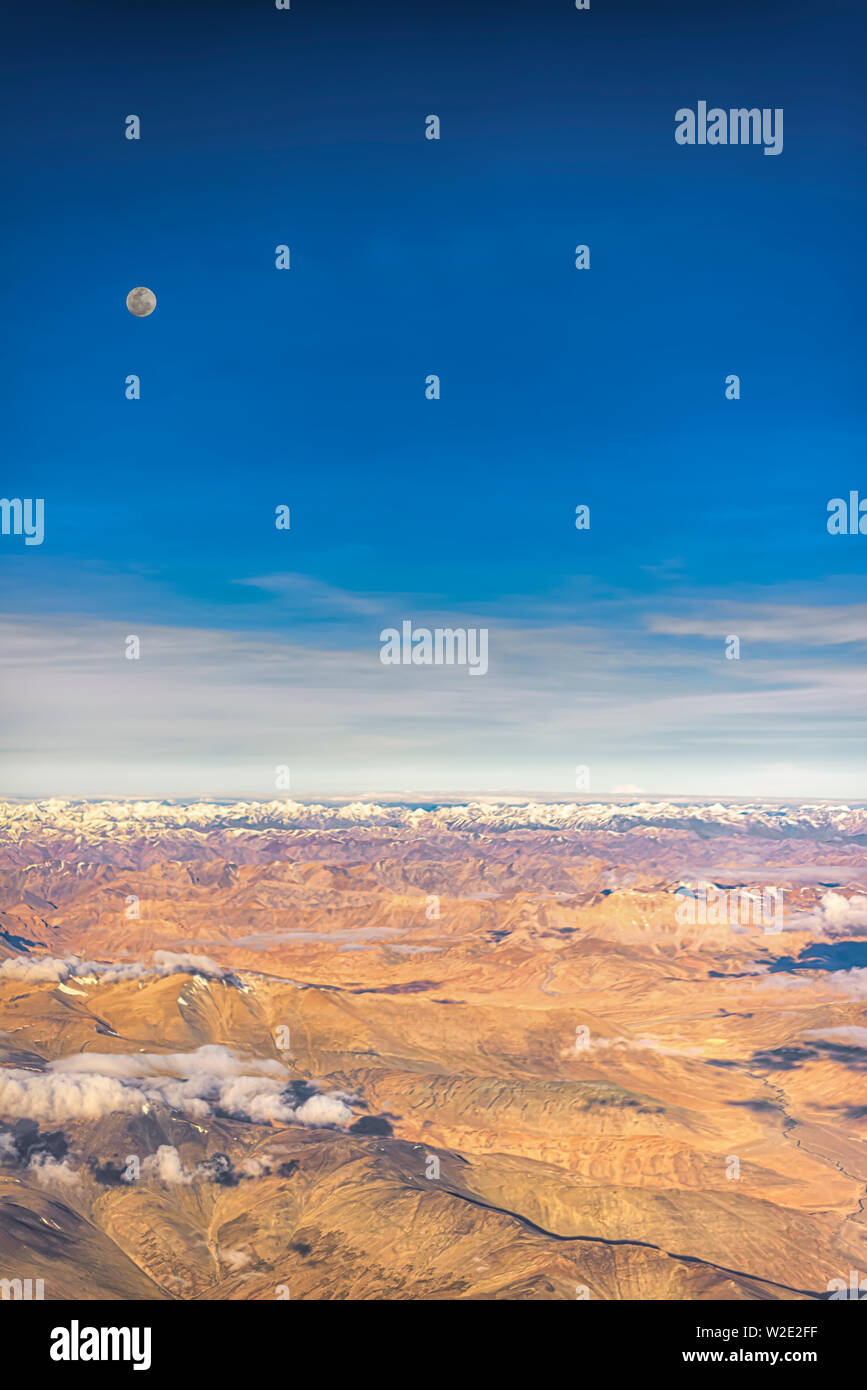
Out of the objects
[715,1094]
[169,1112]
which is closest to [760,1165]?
[715,1094]

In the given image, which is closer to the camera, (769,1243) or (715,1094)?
(769,1243)

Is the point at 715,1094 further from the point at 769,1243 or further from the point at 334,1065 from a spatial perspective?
the point at 334,1065
